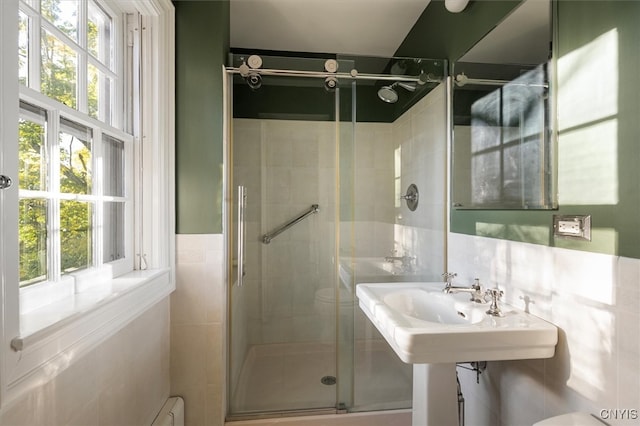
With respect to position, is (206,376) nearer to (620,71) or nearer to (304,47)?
(620,71)

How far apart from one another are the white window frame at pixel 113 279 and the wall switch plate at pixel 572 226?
151cm

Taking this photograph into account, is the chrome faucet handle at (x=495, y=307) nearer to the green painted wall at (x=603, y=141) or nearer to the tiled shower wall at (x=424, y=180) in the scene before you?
the green painted wall at (x=603, y=141)

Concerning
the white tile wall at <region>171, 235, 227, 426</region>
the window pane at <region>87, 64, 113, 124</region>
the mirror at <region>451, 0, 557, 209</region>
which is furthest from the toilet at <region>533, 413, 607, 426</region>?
the window pane at <region>87, 64, 113, 124</region>

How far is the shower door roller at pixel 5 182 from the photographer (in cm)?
67

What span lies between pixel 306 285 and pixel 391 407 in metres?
0.90

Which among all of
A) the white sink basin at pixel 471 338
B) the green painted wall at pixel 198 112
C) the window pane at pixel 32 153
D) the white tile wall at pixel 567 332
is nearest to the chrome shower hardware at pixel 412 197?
the white tile wall at pixel 567 332

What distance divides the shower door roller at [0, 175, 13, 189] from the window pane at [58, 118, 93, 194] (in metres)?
0.35

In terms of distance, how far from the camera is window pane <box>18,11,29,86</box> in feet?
2.73

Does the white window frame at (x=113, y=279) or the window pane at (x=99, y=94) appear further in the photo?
the window pane at (x=99, y=94)

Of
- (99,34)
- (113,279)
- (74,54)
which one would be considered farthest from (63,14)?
(113,279)

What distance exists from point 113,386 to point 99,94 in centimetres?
114

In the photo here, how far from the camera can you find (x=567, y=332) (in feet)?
3.33

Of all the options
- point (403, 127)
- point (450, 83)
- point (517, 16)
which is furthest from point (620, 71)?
point (403, 127)

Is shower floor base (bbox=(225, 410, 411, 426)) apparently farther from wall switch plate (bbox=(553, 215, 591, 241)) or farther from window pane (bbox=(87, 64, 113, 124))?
window pane (bbox=(87, 64, 113, 124))
